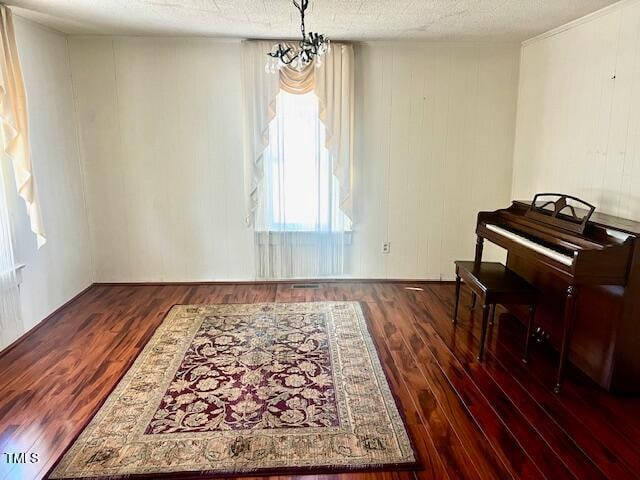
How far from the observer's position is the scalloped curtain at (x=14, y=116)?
122 inches

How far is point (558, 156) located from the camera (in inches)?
150

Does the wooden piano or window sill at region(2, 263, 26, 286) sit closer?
the wooden piano

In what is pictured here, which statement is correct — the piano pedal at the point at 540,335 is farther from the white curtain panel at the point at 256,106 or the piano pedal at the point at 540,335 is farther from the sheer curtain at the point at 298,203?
the white curtain panel at the point at 256,106

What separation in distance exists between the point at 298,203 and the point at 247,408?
2.50 m

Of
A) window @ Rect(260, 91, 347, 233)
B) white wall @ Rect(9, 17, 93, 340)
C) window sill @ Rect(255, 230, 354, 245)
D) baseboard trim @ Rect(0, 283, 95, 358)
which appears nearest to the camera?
baseboard trim @ Rect(0, 283, 95, 358)

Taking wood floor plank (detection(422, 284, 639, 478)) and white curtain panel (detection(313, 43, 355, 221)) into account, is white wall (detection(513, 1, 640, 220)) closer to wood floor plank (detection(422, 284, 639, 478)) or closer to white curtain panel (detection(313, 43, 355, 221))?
wood floor plank (detection(422, 284, 639, 478))

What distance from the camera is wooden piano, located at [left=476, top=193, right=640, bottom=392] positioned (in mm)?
2539

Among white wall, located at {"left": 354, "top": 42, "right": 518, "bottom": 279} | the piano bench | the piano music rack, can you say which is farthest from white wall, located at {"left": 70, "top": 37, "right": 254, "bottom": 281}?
the piano music rack

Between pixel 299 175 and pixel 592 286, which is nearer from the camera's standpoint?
pixel 592 286

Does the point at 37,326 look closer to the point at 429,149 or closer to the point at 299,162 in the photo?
the point at 299,162

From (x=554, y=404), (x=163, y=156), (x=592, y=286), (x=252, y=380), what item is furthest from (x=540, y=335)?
(x=163, y=156)

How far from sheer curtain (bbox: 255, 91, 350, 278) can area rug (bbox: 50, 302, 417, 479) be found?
1183mm

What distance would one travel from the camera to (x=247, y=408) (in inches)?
99.7

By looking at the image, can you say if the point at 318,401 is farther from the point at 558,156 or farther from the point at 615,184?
the point at 558,156
